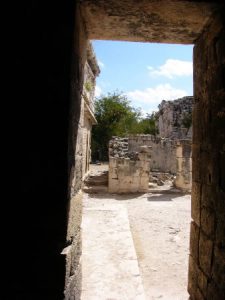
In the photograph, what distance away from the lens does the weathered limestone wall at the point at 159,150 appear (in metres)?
21.1

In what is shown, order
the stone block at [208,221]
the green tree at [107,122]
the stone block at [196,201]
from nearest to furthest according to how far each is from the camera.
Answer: the stone block at [208,221] → the stone block at [196,201] → the green tree at [107,122]

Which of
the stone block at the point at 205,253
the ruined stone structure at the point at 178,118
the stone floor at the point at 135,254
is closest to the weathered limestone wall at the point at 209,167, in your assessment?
the stone block at the point at 205,253

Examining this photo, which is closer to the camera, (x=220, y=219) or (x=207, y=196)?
(x=220, y=219)

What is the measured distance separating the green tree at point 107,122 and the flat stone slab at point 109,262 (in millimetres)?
23150

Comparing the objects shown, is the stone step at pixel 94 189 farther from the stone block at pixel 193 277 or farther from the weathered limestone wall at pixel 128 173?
the stone block at pixel 193 277

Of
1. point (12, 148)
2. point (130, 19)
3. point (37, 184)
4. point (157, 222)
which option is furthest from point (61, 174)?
point (157, 222)

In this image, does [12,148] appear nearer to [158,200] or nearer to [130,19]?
[130,19]

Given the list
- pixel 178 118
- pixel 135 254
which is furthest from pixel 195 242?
pixel 178 118

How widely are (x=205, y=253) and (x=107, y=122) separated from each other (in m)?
28.7

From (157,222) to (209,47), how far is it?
675 centimetres

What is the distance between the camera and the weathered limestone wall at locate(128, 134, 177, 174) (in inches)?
830

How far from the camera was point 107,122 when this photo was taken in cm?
3102

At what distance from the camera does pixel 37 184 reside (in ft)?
7.20

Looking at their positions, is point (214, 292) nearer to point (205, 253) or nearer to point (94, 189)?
point (205, 253)
